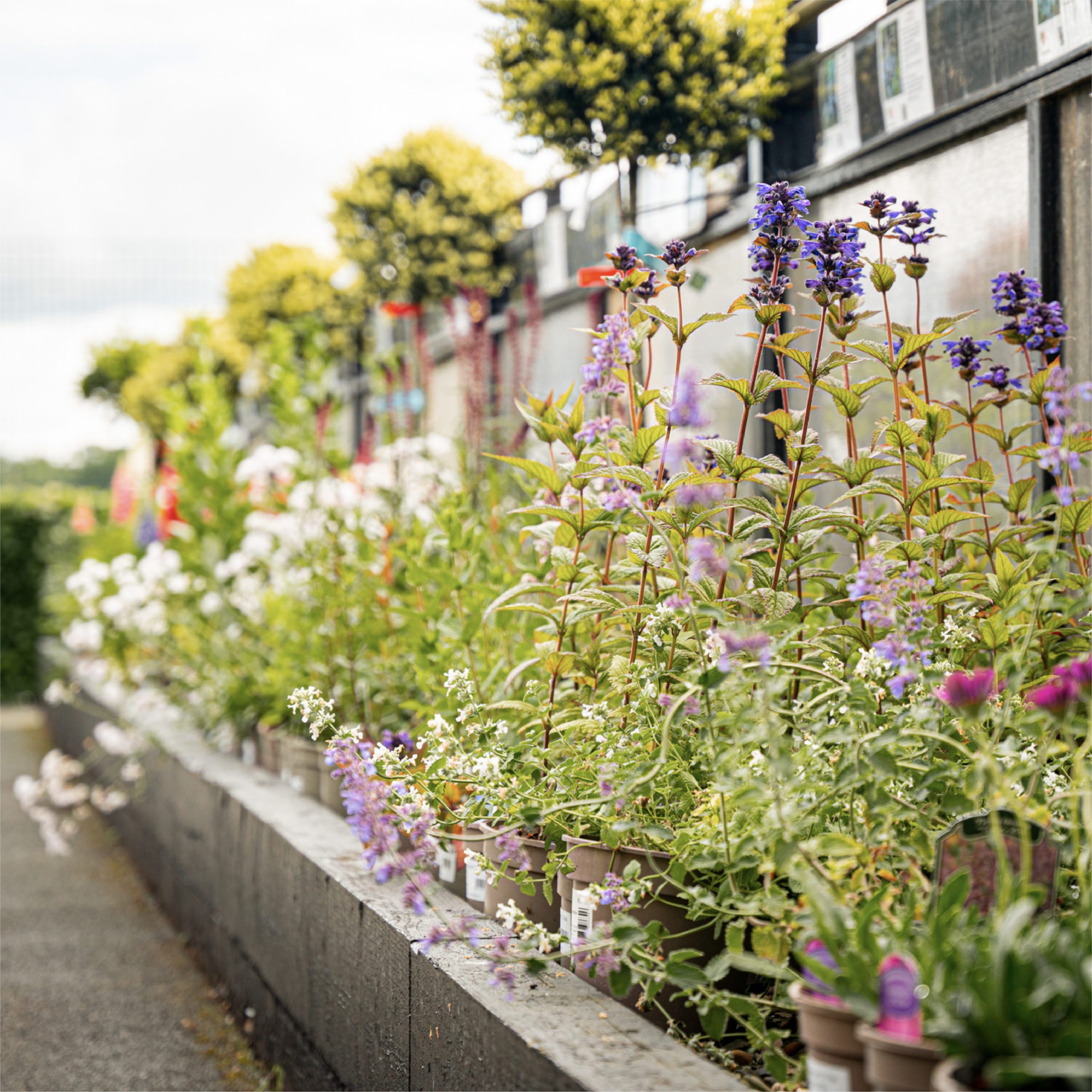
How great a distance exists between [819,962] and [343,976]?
3.95 feet

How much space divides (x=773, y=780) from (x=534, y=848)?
1.98ft

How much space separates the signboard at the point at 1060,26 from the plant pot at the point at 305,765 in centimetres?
217

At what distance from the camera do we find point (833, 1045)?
0.92 metres

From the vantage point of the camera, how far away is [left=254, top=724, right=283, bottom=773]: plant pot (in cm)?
311

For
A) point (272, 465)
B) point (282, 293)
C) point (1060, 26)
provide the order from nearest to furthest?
point (1060, 26), point (272, 465), point (282, 293)

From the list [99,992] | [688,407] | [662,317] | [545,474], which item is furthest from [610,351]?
[99,992]

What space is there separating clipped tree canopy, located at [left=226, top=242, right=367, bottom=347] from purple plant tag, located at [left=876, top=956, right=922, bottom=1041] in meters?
5.64

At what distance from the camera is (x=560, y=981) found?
1.41m

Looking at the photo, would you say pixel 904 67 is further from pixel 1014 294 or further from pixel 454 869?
pixel 454 869

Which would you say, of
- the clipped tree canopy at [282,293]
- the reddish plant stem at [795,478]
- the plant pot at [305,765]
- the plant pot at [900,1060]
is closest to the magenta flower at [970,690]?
the plant pot at [900,1060]

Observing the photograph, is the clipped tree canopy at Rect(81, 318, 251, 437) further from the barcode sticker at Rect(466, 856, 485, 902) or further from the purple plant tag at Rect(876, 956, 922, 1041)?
the purple plant tag at Rect(876, 956, 922, 1041)

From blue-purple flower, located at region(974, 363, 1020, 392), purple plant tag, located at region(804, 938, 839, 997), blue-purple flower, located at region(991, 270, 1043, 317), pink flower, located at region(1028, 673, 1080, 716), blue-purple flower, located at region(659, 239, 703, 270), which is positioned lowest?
purple plant tag, located at region(804, 938, 839, 997)

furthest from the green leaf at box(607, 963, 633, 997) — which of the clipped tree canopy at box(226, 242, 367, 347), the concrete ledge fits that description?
the clipped tree canopy at box(226, 242, 367, 347)

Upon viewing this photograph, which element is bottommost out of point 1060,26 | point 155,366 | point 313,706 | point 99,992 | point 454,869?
point 99,992
